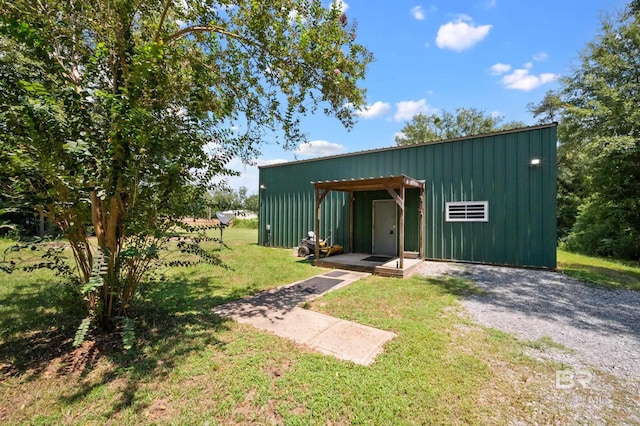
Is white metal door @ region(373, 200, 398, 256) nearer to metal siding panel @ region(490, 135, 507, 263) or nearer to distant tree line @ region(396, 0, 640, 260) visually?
metal siding panel @ region(490, 135, 507, 263)

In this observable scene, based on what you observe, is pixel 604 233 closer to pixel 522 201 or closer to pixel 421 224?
pixel 522 201

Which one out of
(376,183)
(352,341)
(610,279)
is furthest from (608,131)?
(352,341)

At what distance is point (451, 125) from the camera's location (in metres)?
26.5

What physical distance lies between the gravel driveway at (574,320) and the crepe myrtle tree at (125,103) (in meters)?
4.08

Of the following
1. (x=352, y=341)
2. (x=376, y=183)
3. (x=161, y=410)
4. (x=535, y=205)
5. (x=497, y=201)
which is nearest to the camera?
(x=161, y=410)

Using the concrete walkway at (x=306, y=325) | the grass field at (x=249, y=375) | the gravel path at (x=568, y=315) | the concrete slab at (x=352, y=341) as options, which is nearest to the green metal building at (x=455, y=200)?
the gravel path at (x=568, y=315)

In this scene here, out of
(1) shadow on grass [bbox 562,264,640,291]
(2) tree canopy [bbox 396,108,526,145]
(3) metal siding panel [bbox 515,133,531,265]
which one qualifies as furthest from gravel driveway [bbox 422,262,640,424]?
(2) tree canopy [bbox 396,108,526,145]

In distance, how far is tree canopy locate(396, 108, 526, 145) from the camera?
25188 millimetres

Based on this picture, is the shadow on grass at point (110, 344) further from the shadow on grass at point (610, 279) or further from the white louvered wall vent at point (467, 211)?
the shadow on grass at point (610, 279)

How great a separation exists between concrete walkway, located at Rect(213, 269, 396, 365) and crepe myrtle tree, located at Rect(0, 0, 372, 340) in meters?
1.19

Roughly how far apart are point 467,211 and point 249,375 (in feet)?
25.1

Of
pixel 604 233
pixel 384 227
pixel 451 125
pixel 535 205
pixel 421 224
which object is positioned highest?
pixel 451 125

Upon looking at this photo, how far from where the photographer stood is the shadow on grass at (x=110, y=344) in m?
2.42

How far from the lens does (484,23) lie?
678cm
